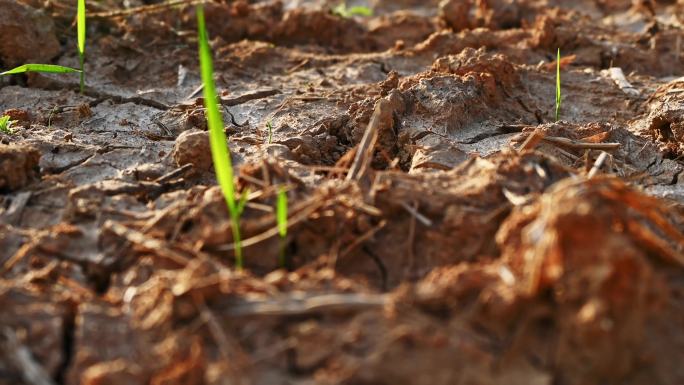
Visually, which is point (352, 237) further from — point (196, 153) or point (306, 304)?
point (196, 153)

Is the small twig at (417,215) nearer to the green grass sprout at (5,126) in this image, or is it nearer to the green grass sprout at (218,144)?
the green grass sprout at (218,144)

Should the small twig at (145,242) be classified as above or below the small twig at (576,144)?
above

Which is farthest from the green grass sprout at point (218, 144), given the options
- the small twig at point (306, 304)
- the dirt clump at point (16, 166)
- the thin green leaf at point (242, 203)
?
the dirt clump at point (16, 166)

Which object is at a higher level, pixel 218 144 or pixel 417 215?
pixel 218 144

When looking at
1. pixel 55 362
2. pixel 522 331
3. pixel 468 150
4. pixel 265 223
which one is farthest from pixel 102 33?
pixel 522 331

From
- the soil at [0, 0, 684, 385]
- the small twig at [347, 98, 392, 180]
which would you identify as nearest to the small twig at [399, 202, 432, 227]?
the soil at [0, 0, 684, 385]

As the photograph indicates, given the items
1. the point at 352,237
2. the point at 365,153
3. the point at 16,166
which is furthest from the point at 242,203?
the point at 16,166

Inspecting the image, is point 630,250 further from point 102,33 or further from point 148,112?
point 102,33

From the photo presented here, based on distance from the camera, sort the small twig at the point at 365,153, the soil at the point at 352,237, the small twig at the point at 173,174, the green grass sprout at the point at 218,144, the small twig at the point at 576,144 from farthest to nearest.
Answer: the small twig at the point at 576,144 < the small twig at the point at 173,174 < the small twig at the point at 365,153 < the green grass sprout at the point at 218,144 < the soil at the point at 352,237
